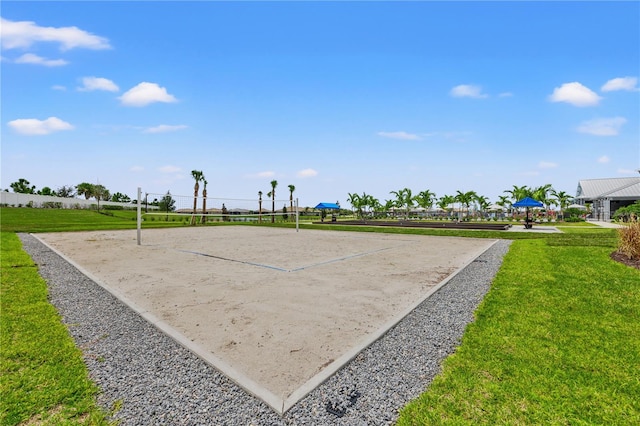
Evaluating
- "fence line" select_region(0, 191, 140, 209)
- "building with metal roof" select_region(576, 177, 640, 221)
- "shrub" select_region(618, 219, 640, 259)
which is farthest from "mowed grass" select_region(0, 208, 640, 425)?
"fence line" select_region(0, 191, 140, 209)

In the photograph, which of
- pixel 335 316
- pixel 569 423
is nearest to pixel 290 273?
pixel 335 316

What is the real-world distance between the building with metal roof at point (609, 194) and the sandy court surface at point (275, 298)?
1375 inches

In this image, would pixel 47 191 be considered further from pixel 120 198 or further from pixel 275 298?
pixel 275 298

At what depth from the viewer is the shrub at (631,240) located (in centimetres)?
839

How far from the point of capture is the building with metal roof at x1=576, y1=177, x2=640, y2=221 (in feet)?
106

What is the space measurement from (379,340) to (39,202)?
246 feet

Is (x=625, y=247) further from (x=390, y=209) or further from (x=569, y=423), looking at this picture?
(x=390, y=209)

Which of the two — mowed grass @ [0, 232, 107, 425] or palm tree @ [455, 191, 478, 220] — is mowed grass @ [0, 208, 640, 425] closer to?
mowed grass @ [0, 232, 107, 425]

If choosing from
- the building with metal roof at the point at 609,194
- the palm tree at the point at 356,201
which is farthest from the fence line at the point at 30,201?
the building with metal roof at the point at 609,194

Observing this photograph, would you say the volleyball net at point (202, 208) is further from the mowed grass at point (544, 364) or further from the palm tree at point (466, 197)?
the palm tree at point (466, 197)

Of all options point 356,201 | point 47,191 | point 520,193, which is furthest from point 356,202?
point 47,191

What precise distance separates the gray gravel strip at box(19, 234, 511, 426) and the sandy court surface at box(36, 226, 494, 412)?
192mm

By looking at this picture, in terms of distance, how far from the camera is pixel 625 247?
8.66 metres

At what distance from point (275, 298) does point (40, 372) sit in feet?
9.45
